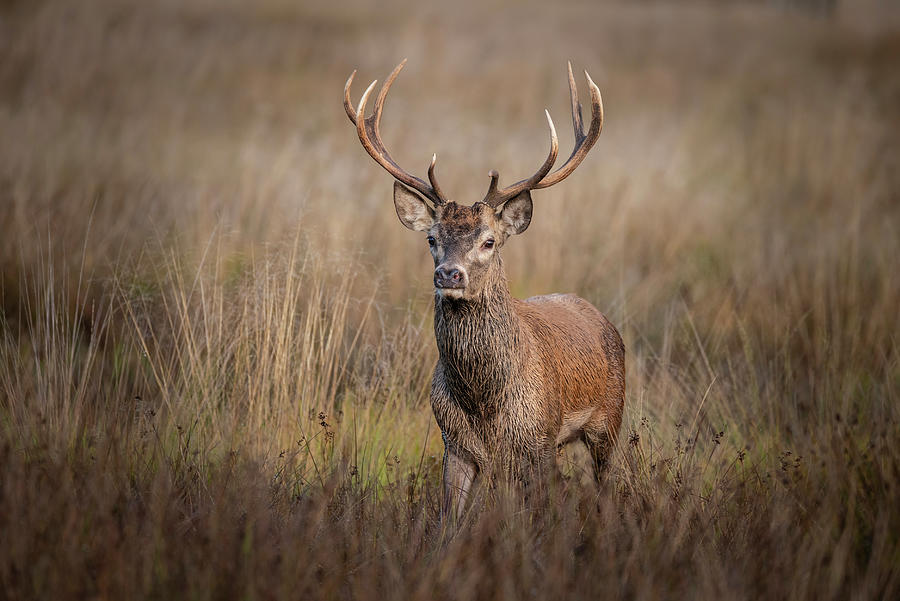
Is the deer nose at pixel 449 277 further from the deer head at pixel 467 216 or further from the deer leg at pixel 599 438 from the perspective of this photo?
the deer leg at pixel 599 438

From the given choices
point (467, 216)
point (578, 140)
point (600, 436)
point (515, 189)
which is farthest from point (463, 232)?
point (600, 436)

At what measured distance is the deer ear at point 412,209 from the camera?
4605 mm

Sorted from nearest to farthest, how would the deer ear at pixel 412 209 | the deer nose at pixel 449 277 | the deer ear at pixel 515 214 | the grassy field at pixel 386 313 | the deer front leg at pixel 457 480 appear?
the grassy field at pixel 386 313 → the deer nose at pixel 449 277 → the deer front leg at pixel 457 480 → the deer ear at pixel 515 214 → the deer ear at pixel 412 209

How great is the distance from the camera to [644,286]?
7.70 metres

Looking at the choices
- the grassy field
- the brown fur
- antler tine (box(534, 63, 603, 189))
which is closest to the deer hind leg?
the grassy field

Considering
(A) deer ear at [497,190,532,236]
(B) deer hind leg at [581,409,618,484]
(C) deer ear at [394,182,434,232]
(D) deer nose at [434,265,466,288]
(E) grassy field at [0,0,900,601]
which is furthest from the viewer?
(B) deer hind leg at [581,409,618,484]

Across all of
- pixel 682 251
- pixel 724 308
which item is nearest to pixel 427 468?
pixel 724 308

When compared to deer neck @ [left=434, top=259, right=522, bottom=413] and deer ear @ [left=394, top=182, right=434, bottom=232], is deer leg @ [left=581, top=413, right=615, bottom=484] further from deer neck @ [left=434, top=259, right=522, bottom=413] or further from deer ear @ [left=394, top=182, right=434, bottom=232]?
deer ear @ [left=394, top=182, right=434, bottom=232]

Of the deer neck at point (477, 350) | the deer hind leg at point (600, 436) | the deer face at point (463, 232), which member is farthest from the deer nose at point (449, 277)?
the deer hind leg at point (600, 436)

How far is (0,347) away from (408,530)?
92.5 inches

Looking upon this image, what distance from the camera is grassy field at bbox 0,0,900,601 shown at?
3.29m

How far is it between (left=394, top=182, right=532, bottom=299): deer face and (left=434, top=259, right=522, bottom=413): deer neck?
11 cm

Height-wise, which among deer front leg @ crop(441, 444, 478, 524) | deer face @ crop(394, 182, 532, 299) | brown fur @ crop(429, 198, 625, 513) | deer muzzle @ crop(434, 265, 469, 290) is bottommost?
deer front leg @ crop(441, 444, 478, 524)

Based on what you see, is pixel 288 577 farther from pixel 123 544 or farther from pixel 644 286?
pixel 644 286
